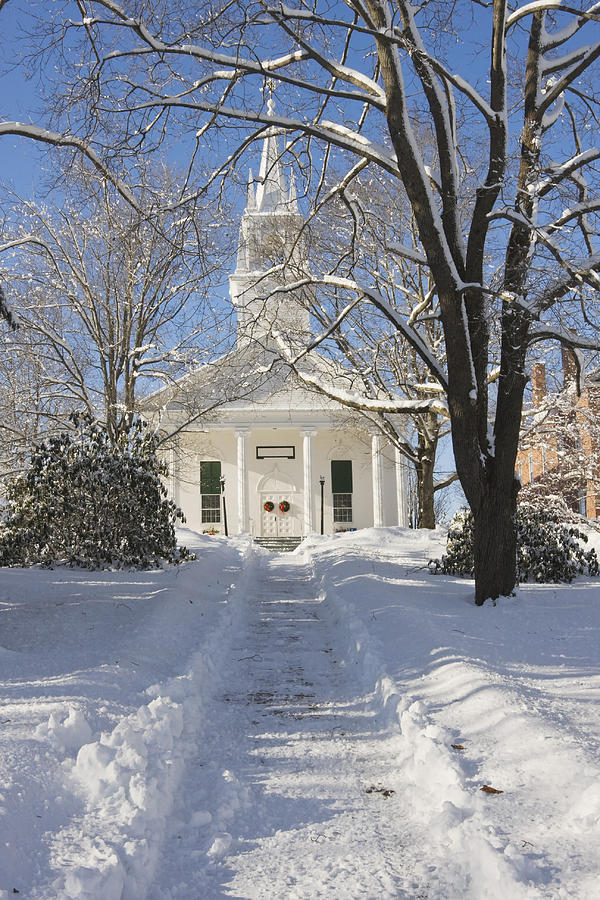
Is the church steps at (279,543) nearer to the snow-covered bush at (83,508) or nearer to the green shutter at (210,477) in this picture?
the green shutter at (210,477)

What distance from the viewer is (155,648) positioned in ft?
22.2

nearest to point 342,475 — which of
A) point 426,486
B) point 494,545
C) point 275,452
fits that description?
point 275,452

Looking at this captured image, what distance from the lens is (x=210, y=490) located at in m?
33.7

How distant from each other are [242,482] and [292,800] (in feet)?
93.0

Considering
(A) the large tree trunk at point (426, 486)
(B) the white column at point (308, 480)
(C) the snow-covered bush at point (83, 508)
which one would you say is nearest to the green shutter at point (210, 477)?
(B) the white column at point (308, 480)

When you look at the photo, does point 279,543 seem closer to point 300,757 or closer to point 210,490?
point 210,490

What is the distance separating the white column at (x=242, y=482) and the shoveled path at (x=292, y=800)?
2472cm

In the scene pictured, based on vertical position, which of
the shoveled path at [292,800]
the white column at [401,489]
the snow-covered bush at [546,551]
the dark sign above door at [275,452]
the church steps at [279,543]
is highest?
the dark sign above door at [275,452]

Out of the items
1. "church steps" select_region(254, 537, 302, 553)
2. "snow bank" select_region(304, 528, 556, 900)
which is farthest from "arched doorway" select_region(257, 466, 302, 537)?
"snow bank" select_region(304, 528, 556, 900)

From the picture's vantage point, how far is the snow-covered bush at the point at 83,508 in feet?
42.9

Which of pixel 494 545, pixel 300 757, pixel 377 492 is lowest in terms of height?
pixel 300 757

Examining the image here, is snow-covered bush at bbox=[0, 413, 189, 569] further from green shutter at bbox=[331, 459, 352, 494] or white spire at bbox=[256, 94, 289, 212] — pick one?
green shutter at bbox=[331, 459, 352, 494]

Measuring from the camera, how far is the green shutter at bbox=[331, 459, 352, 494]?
34.3 meters

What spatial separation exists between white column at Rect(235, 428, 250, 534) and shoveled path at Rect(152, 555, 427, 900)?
24722 millimetres
